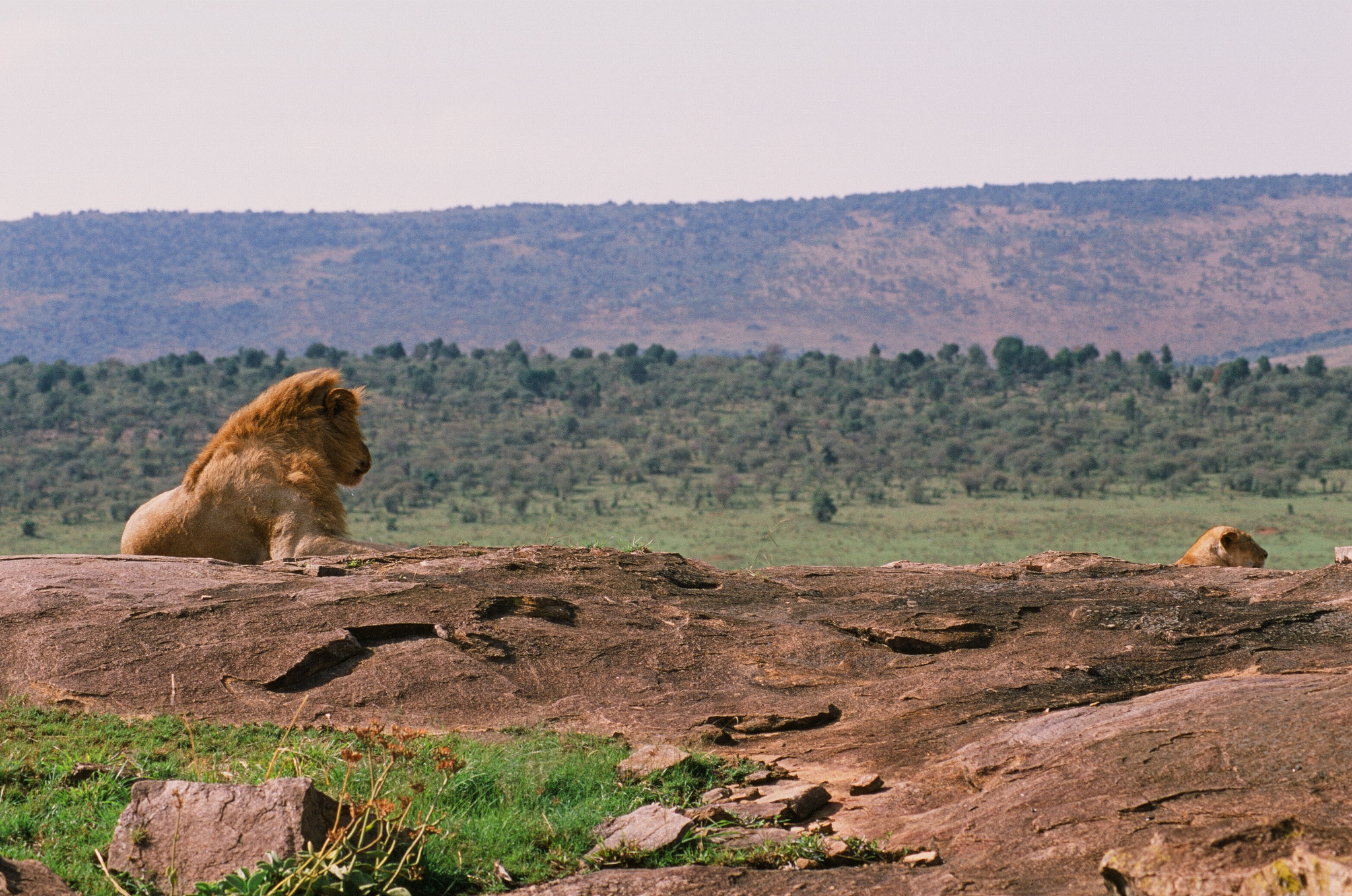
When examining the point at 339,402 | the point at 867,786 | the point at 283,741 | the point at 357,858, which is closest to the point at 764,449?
the point at 339,402

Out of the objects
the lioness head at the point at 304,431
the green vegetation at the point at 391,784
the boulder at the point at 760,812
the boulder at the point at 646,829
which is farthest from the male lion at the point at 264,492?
the boulder at the point at 760,812

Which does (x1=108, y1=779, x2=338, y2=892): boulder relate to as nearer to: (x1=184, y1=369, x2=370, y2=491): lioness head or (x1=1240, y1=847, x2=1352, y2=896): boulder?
(x1=1240, y1=847, x2=1352, y2=896): boulder

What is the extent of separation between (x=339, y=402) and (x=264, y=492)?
37.0 inches

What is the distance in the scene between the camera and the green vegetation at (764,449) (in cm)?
4741

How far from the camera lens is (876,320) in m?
188

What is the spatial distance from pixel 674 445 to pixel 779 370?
661 inches

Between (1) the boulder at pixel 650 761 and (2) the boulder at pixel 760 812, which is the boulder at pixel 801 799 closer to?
(2) the boulder at pixel 760 812

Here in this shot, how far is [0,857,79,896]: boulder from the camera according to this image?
435 centimetres

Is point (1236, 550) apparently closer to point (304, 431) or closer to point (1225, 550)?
point (1225, 550)

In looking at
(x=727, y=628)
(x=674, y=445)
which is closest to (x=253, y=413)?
(x=727, y=628)

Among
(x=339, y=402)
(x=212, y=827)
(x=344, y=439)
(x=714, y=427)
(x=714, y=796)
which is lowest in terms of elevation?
(x=714, y=427)

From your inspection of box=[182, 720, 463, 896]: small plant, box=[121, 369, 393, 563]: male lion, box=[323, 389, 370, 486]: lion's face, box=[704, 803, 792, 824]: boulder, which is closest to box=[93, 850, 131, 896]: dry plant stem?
box=[182, 720, 463, 896]: small plant

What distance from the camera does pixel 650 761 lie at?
239 inches

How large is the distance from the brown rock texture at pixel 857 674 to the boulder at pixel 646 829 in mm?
348
